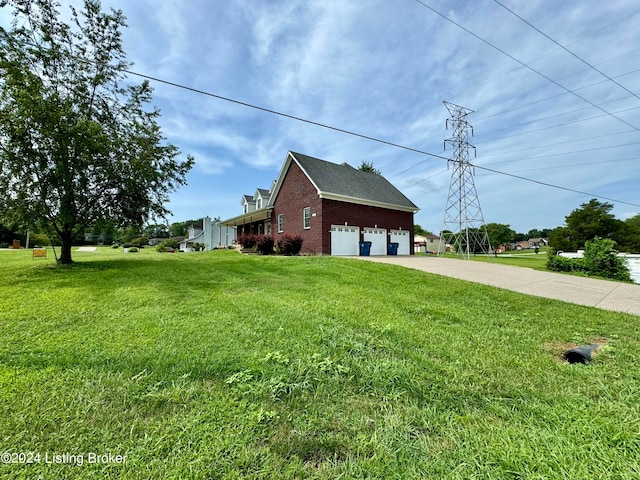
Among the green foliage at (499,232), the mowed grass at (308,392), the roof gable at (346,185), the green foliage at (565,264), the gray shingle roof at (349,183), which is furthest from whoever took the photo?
the green foliage at (499,232)

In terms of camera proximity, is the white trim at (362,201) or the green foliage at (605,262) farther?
the white trim at (362,201)

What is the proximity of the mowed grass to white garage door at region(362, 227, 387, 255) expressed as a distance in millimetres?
13167

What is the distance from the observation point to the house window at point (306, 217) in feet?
55.1

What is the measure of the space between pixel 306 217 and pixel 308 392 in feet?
49.3

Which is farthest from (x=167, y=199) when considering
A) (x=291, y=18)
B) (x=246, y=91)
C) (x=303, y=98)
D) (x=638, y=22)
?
Result: (x=638, y=22)

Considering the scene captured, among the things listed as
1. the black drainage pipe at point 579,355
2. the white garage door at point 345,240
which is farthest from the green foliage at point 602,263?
the black drainage pipe at point 579,355

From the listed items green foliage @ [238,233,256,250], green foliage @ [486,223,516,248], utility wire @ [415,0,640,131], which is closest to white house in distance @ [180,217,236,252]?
green foliage @ [238,233,256,250]

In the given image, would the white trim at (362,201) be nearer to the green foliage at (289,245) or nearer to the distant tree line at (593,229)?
the green foliage at (289,245)

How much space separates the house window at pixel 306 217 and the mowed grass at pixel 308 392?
1226cm

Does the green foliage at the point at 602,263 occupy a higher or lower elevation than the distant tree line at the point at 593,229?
lower

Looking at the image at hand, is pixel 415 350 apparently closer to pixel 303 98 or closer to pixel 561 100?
pixel 303 98

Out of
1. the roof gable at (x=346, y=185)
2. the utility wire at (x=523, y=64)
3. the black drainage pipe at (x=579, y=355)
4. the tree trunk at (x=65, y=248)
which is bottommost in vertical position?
the black drainage pipe at (x=579, y=355)

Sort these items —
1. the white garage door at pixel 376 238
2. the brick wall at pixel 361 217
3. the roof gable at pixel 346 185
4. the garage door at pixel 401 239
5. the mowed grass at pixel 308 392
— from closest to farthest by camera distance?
the mowed grass at pixel 308 392
the brick wall at pixel 361 217
the roof gable at pixel 346 185
the white garage door at pixel 376 238
the garage door at pixel 401 239

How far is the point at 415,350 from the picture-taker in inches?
127
